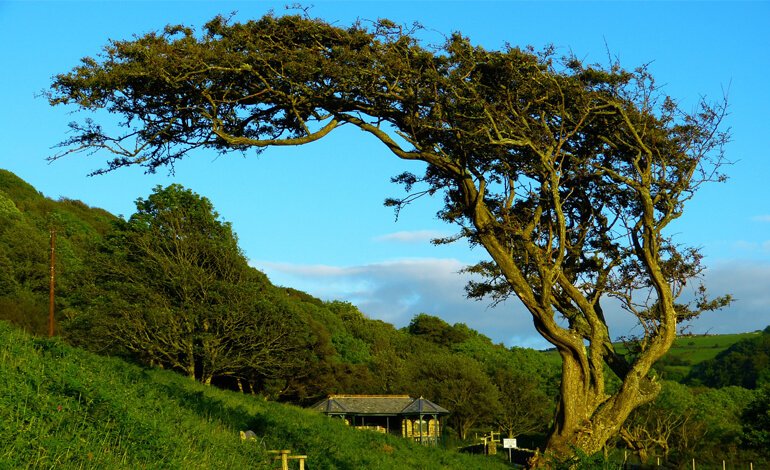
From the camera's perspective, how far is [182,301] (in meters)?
45.6

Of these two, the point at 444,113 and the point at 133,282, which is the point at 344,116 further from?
the point at 133,282

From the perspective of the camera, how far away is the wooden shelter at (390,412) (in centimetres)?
5300

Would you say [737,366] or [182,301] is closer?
[182,301]

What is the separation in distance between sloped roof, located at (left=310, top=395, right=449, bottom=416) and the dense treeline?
2415 millimetres

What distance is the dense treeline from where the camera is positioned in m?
44.9

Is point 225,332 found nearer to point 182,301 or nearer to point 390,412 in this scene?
point 182,301

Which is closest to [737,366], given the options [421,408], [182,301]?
[421,408]

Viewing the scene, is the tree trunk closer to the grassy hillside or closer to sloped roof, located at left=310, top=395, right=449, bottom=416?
the grassy hillside

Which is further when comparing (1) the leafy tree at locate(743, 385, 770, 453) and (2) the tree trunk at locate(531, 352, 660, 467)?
(1) the leafy tree at locate(743, 385, 770, 453)

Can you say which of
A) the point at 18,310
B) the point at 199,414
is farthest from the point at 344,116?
the point at 18,310

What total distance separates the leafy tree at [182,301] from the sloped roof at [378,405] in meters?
6.13

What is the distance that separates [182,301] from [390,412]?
17168mm

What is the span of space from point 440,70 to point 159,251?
35.9 metres

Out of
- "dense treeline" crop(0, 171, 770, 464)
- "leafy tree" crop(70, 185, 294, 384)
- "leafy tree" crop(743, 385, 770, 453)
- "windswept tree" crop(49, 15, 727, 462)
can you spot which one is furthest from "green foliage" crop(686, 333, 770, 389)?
"windswept tree" crop(49, 15, 727, 462)
